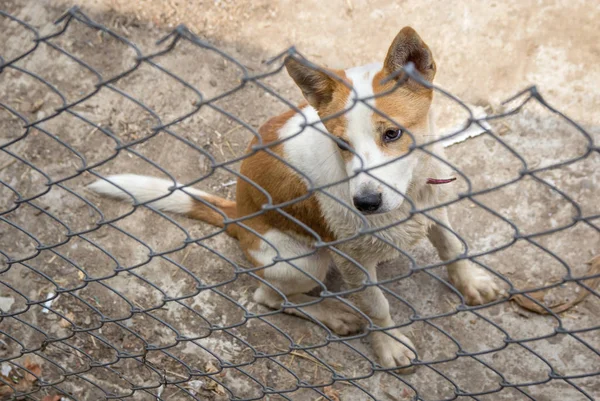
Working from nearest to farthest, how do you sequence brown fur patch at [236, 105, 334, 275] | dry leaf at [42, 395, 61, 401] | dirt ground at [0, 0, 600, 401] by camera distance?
1. brown fur patch at [236, 105, 334, 275]
2. dry leaf at [42, 395, 61, 401]
3. dirt ground at [0, 0, 600, 401]

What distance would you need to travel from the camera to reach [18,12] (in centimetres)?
474

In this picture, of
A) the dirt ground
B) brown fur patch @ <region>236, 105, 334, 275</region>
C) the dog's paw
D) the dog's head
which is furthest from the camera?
the dog's paw

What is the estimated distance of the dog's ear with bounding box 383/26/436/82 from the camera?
236cm

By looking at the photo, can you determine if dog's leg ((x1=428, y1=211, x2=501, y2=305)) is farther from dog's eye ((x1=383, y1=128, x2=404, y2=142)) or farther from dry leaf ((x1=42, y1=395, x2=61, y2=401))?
dry leaf ((x1=42, y1=395, x2=61, y2=401))

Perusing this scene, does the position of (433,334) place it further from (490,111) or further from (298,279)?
(490,111)

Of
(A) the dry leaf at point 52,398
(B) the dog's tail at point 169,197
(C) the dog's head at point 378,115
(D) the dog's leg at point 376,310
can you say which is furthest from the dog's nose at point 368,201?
(A) the dry leaf at point 52,398

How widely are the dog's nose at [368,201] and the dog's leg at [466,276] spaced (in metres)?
1.05

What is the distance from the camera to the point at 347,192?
286cm

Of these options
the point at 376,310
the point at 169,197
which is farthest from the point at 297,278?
the point at 169,197

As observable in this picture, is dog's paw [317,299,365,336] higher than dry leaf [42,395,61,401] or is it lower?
higher

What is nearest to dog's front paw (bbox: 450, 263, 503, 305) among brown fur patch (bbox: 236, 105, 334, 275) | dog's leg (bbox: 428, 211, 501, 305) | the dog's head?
dog's leg (bbox: 428, 211, 501, 305)

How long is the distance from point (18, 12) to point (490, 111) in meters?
3.38

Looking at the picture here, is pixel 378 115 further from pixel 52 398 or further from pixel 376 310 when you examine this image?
pixel 52 398

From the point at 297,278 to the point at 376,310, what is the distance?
0.43 meters
